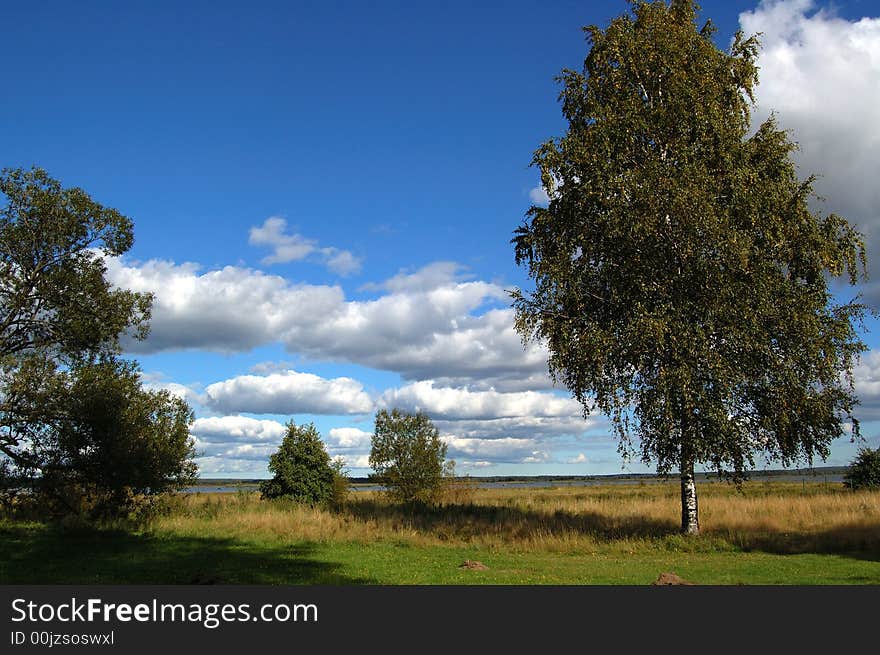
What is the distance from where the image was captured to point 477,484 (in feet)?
161

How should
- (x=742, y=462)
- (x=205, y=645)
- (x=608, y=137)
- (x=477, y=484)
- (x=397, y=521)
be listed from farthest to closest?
(x=477, y=484) < (x=397, y=521) < (x=608, y=137) < (x=742, y=462) < (x=205, y=645)

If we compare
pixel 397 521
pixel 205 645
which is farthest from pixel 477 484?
pixel 205 645

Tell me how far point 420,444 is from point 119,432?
19739mm

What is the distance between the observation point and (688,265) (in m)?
23.3

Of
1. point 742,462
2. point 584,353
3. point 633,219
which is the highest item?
point 633,219

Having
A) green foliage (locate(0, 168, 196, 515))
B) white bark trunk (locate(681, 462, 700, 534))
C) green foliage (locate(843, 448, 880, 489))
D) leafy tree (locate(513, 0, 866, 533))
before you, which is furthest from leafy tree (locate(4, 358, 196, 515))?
green foliage (locate(843, 448, 880, 489))

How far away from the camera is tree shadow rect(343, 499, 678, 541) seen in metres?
27.9

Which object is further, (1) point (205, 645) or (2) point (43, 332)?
(2) point (43, 332)

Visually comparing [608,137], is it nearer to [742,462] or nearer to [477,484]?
[742,462]

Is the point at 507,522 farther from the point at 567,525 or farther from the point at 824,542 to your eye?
the point at 824,542

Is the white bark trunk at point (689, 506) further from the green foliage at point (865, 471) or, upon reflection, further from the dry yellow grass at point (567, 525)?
the green foliage at point (865, 471)

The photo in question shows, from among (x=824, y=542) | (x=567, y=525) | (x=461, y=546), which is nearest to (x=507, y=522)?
(x=567, y=525)

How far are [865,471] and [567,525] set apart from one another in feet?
98.4

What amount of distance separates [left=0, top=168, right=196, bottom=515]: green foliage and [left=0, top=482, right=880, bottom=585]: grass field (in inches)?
87.5
